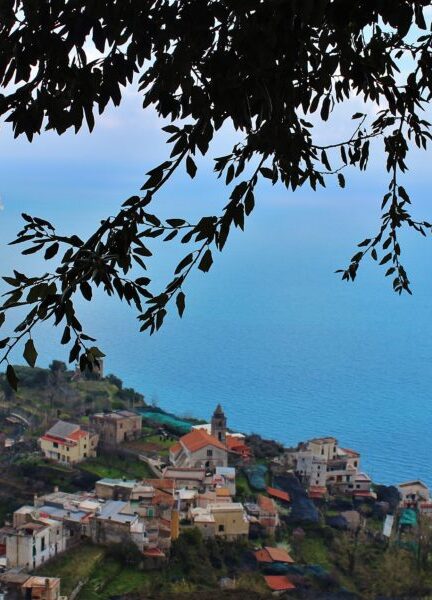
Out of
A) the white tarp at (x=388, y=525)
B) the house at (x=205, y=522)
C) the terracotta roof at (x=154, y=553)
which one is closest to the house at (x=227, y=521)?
the house at (x=205, y=522)

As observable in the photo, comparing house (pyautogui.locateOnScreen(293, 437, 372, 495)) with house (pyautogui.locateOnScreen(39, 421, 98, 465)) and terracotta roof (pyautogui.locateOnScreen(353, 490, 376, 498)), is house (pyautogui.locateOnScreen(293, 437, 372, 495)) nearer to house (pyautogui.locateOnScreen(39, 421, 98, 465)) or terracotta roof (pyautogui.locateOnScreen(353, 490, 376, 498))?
terracotta roof (pyautogui.locateOnScreen(353, 490, 376, 498))

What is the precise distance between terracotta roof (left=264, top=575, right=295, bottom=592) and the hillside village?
11 mm

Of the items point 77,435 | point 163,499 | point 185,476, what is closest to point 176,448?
point 185,476

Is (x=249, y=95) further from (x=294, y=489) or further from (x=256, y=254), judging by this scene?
(x=256, y=254)

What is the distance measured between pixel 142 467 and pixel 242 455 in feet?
5.22

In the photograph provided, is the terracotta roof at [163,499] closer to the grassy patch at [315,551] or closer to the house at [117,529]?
the house at [117,529]

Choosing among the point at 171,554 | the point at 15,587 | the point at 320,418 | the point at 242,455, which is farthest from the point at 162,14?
the point at 320,418

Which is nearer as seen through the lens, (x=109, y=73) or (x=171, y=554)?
(x=109, y=73)

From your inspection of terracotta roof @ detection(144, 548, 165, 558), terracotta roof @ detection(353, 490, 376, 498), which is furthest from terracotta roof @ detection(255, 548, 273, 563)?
terracotta roof @ detection(353, 490, 376, 498)

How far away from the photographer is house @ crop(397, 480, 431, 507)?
1092 centimetres

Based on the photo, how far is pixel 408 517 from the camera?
1035cm

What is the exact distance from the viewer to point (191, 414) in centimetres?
1628

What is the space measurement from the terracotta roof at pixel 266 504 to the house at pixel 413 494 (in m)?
2.33

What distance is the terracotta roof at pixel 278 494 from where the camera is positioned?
10352mm
